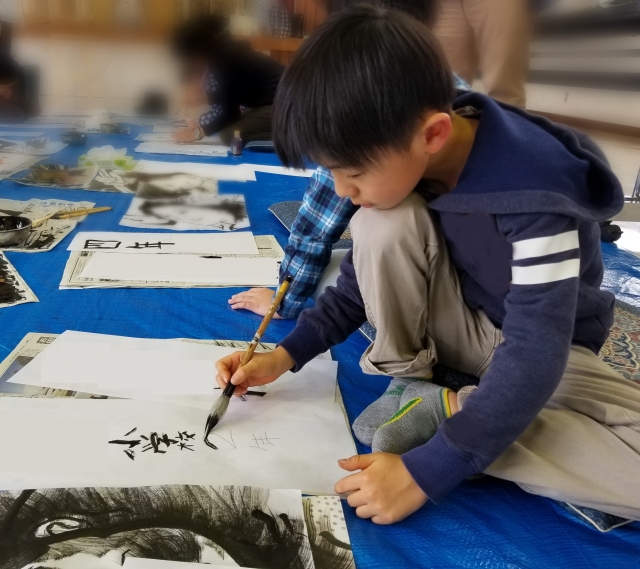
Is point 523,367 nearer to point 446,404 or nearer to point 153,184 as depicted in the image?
point 446,404

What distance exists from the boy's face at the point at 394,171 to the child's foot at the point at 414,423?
0.24 metres

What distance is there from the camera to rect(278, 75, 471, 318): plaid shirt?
3.15ft

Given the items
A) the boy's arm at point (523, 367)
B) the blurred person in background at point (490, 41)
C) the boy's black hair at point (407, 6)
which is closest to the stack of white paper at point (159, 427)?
the boy's arm at point (523, 367)

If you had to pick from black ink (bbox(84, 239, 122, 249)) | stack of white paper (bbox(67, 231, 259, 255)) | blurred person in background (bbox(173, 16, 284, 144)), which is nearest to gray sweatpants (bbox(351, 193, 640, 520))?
stack of white paper (bbox(67, 231, 259, 255))

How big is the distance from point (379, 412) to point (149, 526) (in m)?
0.31

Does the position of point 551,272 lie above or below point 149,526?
above

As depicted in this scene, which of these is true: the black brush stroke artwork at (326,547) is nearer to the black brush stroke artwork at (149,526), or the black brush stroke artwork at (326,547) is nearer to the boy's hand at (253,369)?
the black brush stroke artwork at (149,526)

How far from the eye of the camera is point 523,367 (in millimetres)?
557

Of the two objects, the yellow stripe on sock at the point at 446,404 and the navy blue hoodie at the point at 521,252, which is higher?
the navy blue hoodie at the point at 521,252

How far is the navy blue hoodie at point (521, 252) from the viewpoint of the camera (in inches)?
22.0

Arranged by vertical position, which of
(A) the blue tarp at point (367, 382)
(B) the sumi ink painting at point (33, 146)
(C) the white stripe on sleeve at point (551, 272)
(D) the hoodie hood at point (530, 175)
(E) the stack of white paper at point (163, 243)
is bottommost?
(A) the blue tarp at point (367, 382)

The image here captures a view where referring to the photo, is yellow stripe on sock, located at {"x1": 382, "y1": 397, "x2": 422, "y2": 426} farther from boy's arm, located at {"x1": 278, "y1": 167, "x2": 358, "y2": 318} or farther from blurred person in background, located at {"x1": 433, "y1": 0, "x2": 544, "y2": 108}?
blurred person in background, located at {"x1": 433, "y1": 0, "x2": 544, "y2": 108}

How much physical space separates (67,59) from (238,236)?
1.19m

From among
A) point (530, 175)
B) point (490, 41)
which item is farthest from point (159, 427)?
point (490, 41)
